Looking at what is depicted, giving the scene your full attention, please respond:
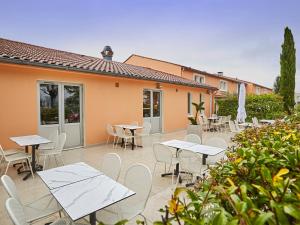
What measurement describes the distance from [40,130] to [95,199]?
6.59 metres

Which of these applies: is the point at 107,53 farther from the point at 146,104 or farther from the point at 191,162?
the point at 191,162

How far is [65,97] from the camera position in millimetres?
8727

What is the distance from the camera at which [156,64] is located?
20.6m

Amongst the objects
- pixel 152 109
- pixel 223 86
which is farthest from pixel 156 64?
pixel 223 86

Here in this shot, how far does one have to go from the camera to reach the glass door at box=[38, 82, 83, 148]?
320 inches

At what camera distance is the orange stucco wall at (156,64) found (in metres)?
19.2

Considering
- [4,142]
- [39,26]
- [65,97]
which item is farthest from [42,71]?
[39,26]

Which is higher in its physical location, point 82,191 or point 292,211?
point 292,211

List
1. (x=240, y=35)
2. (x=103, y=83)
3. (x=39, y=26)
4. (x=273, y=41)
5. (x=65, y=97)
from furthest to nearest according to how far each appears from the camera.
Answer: (x=273, y=41) → (x=240, y=35) → (x=39, y=26) → (x=103, y=83) → (x=65, y=97)

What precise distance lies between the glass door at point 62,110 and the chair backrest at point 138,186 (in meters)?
5.53

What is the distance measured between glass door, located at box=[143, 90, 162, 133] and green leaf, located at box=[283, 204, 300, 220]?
37.4ft

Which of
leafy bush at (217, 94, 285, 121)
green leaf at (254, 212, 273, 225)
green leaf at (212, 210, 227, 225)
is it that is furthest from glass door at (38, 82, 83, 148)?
leafy bush at (217, 94, 285, 121)

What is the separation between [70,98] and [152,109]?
536 cm

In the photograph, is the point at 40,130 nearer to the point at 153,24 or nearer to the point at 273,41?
the point at 153,24
